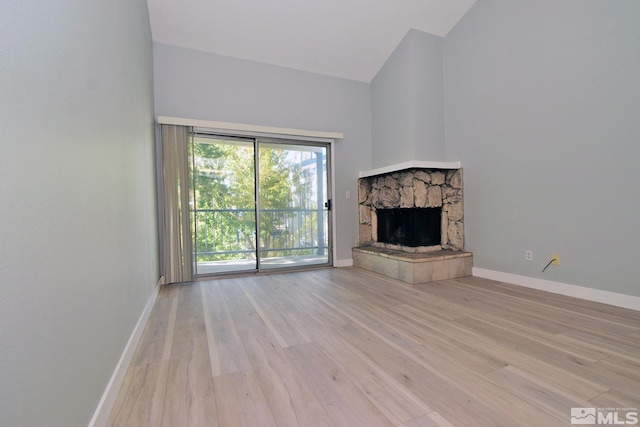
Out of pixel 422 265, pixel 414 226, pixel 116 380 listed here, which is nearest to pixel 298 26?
pixel 414 226

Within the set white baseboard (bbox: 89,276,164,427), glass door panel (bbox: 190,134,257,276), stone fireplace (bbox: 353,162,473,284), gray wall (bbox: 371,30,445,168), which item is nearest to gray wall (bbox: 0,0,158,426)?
white baseboard (bbox: 89,276,164,427)

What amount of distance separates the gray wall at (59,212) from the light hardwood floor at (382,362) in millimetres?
394

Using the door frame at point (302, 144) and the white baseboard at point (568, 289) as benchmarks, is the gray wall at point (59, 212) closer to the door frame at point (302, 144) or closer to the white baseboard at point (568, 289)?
the door frame at point (302, 144)

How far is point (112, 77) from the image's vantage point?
1580mm

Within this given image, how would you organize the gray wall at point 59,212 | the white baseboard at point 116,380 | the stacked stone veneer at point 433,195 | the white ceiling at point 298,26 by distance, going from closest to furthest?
the gray wall at point 59,212, the white baseboard at point 116,380, the white ceiling at point 298,26, the stacked stone veneer at point 433,195

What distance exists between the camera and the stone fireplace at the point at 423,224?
357 cm

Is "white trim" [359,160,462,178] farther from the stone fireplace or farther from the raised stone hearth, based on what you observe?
the raised stone hearth

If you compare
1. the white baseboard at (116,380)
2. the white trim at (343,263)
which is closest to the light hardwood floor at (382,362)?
the white baseboard at (116,380)

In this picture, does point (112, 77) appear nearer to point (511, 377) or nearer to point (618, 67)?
point (511, 377)

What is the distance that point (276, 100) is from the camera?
4.18 m

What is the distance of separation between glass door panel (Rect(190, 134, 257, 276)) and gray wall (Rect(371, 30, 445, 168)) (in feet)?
7.19

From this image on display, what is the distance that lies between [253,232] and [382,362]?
3.02 meters

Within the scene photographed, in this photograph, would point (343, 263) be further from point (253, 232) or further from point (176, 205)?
point (176, 205)

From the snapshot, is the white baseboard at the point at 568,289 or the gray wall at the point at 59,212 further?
the white baseboard at the point at 568,289
